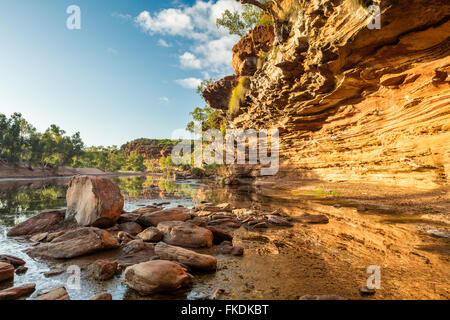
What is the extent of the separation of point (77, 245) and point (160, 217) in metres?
2.84

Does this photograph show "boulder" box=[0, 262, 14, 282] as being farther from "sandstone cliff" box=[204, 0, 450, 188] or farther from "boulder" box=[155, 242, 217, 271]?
"sandstone cliff" box=[204, 0, 450, 188]

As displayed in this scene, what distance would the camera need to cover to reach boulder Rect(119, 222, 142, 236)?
23.1 feet

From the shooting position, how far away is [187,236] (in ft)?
19.6

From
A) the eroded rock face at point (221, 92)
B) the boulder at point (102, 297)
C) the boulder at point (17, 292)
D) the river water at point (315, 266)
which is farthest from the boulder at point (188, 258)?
the eroded rock face at point (221, 92)

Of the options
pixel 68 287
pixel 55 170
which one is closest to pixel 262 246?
pixel 68 287

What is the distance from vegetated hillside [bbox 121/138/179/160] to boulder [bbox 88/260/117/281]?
14310 centimetres

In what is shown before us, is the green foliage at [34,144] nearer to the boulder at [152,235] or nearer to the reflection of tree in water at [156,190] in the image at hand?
the reflection of tree in water at [156,190]

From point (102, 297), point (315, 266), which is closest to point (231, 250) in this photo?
point (315, 266)

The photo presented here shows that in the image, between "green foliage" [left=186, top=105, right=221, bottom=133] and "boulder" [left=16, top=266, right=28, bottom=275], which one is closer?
"boulder" [left=16, top=266, right=28, bottom=275]

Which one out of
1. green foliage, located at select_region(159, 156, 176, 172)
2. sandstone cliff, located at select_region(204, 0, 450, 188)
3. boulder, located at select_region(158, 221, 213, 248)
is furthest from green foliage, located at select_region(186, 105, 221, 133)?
green foliage, located at select_region(159, 156, 176, 172)

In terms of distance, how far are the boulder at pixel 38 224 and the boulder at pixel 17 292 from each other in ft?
15.0

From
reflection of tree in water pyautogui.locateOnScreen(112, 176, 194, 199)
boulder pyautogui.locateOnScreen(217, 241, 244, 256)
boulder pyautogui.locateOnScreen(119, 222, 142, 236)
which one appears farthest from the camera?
reflection of tree in water pyautogui.locateOnScreen(112, 176, 194, 199)

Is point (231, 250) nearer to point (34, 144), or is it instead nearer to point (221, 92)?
point (221, 92)

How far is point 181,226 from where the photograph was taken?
20.6 ft
